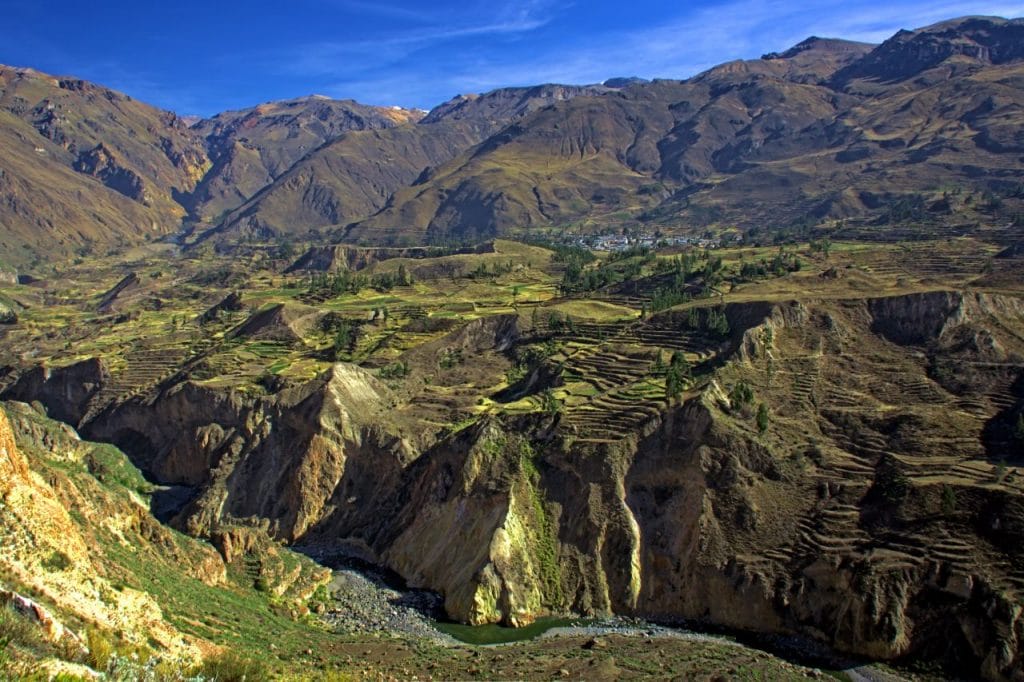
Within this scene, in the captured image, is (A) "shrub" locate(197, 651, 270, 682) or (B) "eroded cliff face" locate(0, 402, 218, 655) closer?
(A) "shrub" locate(197, 651, 270, 682)

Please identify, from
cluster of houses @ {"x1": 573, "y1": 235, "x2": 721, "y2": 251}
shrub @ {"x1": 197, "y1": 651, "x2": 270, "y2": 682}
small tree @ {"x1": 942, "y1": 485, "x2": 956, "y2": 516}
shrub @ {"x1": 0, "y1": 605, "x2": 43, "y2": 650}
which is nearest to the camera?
shrub @ {"x1": 0, "y1": 605, "x2": 43, "y2": 650}

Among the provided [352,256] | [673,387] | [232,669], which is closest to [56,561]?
[232,669]

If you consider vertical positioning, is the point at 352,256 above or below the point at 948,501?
above

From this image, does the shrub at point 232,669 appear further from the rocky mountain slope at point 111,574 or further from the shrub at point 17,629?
the shrub at point 17,629

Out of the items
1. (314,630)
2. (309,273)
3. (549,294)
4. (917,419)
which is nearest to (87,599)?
(314,630)

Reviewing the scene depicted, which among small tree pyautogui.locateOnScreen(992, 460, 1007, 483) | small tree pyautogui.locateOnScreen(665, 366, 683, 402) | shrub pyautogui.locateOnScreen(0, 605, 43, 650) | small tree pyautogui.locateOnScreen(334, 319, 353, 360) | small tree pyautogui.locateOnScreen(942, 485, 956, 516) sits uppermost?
small tree pyautogui.locateOnScreen(334, 319, 353, 360)

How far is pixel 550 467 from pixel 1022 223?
280 ft

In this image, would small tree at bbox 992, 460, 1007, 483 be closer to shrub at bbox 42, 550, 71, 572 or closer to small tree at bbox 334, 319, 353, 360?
shrub at bbox 42, 550, 71, 572

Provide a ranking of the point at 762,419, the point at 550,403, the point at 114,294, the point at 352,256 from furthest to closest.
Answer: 1. the point at 352,256
2. the point at 114,294
3. the point at 550,403
4. the point at 762,419

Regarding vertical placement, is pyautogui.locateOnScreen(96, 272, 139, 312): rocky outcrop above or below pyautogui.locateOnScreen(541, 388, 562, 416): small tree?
above

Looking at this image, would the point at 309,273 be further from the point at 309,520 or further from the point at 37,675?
the point at 37,675

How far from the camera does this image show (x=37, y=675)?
2072 cm

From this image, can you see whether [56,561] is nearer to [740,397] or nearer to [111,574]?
[111,574]

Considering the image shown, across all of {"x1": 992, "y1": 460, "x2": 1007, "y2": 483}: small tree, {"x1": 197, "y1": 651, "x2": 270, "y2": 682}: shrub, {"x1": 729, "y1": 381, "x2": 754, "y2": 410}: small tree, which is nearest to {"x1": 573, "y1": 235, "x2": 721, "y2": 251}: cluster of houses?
{"x1": 729, "y1": 381, "x2": 754, "y2": 410}: small tree
